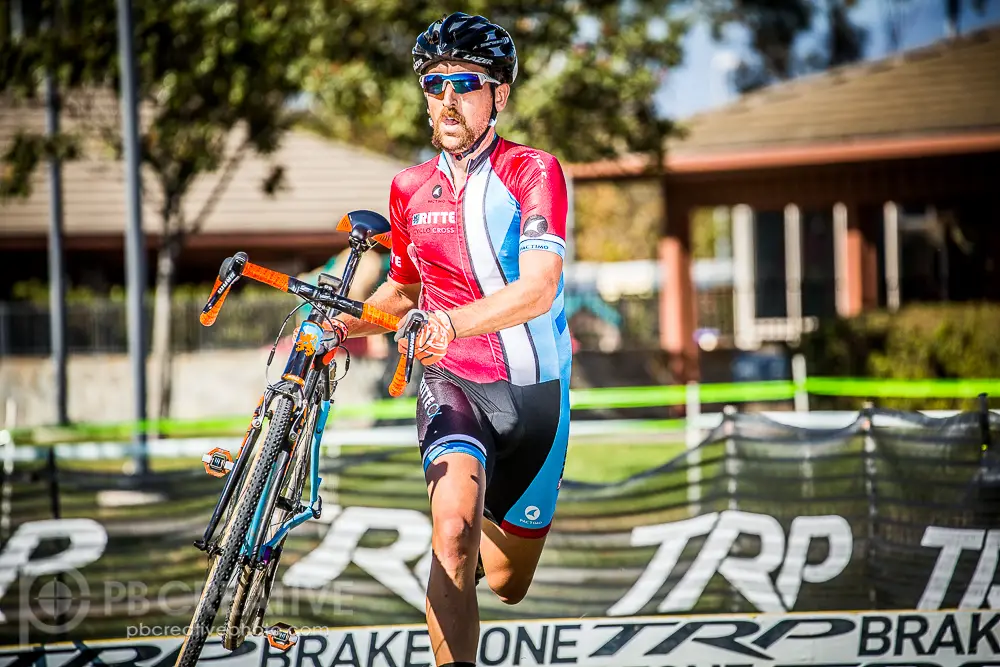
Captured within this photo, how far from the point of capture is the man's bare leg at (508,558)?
4.57m

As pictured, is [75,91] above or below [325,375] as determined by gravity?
above

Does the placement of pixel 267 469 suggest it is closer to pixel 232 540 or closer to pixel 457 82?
Result: pixel 232 540

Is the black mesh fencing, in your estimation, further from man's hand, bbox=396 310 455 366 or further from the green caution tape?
the green caution tape

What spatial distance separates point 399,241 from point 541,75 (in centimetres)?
1391

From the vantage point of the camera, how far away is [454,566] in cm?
398

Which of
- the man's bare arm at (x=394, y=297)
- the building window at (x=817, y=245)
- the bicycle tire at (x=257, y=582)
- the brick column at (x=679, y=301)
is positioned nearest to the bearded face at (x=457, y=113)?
the man's bare arm at (x=394, y=297)

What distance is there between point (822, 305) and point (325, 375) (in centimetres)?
2030

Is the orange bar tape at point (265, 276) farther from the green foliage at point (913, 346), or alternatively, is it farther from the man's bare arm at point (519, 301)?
the green foliage at point (913, 346)

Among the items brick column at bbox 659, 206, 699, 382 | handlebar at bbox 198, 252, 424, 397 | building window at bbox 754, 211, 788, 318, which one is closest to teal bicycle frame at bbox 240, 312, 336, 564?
handlebar at bbox 198, 252, 424, 397

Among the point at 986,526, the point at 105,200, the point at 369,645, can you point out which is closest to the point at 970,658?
the point at 986,526

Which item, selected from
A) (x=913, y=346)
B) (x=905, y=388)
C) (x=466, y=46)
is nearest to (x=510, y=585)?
(x=466, y=46)

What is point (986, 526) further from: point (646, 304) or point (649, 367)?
point (646, 304)

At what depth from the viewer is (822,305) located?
23.4 metres

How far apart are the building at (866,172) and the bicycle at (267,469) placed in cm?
1510
